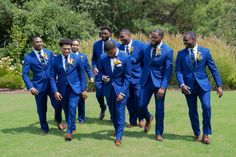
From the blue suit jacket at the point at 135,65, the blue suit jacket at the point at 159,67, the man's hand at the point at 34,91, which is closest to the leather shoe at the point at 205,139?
the blue suit jacket at the point at 159,67

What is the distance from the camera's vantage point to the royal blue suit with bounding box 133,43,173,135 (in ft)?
26.0

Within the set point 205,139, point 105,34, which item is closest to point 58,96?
point 105,34

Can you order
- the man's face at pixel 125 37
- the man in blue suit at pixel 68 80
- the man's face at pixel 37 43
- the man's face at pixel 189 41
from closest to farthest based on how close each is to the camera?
the man's face at pixel 189 41 → the man in blue suit at pixel 68 80 → the man's face at pixel 37 43 → the man's face at pixel 125 37

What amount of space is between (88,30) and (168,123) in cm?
1357

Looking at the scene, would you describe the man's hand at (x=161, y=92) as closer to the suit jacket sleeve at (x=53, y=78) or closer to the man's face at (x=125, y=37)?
the man's face at (x=125, y=37)

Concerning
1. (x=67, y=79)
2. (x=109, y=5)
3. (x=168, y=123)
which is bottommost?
(x=168, y=123)

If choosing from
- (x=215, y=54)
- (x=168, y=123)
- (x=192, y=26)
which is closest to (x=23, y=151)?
(x=168, y=123)

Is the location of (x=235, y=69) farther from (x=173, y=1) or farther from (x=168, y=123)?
(x=168, y=123)

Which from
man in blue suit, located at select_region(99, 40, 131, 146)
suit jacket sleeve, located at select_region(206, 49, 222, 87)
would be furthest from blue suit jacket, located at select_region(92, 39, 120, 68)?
suit jacket sleeve, located at select_region(206, 49, 222, 87)

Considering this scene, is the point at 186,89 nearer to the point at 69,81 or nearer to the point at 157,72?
the point at 157,72

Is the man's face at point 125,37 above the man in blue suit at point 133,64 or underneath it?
above

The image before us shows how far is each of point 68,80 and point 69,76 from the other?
9 centimetres

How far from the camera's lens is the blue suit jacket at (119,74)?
7.68 meters

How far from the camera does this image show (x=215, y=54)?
16.9 m
